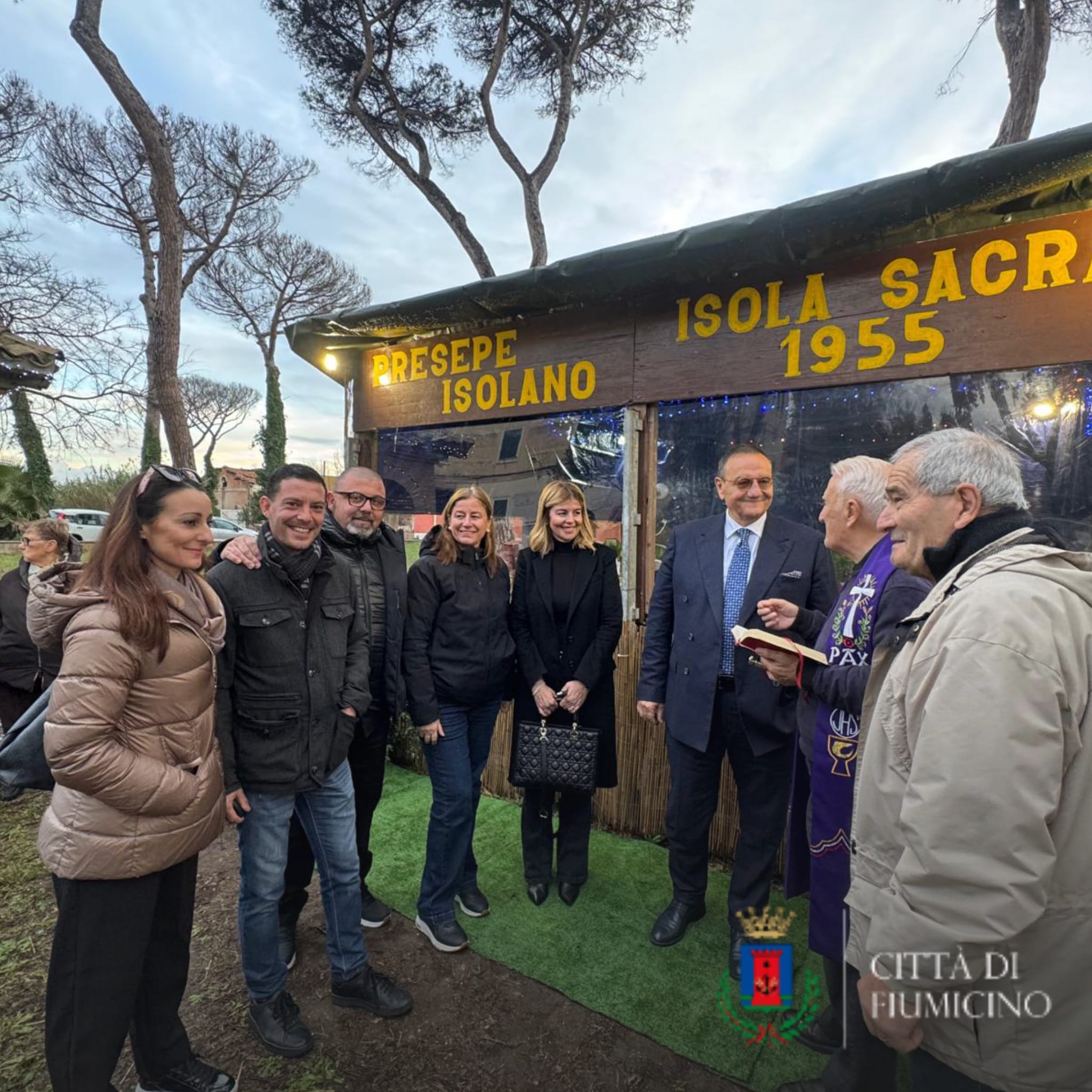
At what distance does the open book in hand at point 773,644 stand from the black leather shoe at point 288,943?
86.7 inches

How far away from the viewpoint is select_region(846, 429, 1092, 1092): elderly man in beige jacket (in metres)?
0.97

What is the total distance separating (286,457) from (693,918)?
1118 inches

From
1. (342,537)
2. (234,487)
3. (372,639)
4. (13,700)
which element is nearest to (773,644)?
(372,639)

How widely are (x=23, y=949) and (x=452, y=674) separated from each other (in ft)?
7.39

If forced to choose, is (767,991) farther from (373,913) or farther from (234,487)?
(234,487)

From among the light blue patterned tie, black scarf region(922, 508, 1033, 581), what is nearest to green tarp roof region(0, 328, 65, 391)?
the light blue patterned tie

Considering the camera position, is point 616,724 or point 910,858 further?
point 616,724

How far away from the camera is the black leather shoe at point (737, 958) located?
95.3 inches

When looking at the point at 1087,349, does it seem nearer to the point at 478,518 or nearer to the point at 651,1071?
the point at 478,518

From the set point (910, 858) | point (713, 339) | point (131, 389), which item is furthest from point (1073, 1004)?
point (131, 389)

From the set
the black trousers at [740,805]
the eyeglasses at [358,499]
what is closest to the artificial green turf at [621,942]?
the black trousers at [740,805]

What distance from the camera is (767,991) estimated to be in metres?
2.36

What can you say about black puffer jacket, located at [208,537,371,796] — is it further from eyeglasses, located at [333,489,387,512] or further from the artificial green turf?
the artificial green turf

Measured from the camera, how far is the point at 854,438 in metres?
3.24
